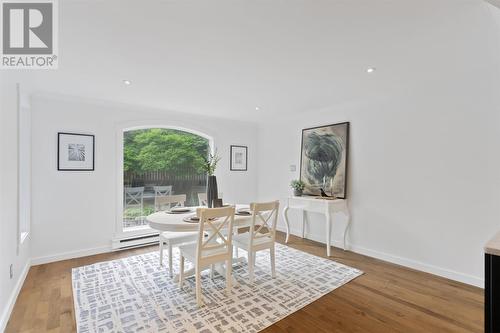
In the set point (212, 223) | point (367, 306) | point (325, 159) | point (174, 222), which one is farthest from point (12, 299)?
point (325, 159)

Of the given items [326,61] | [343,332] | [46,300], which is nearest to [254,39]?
[326,61]

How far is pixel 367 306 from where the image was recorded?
2.34m

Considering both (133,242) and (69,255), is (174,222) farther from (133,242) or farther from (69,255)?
(69,255)

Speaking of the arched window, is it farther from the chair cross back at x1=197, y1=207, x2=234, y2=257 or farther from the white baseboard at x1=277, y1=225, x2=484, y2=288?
the white baseboard at x1=277, y1=225, x2=484, y2=288

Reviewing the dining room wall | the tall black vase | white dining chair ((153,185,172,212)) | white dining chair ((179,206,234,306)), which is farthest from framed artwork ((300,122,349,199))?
the dining room wall

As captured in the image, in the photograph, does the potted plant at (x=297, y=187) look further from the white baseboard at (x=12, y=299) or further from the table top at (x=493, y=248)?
the white baseboard at (x=12, y=299)

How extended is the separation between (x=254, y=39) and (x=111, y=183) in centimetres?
329

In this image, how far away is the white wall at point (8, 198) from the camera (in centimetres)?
204

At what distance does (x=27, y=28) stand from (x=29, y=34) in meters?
0.07

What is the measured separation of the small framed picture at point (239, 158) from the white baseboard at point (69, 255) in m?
2.79

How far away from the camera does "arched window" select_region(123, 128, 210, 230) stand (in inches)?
168

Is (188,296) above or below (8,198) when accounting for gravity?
below

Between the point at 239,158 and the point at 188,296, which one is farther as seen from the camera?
the point at 239,158

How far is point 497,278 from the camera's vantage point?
1258mm
